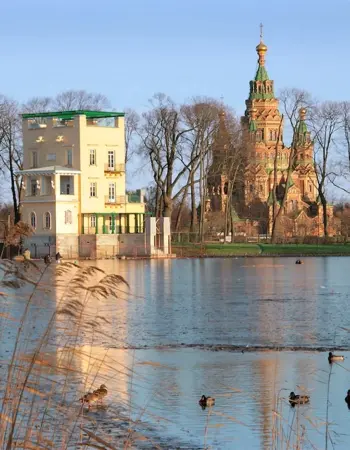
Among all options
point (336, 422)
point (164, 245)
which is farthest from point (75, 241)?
point (336, 422)

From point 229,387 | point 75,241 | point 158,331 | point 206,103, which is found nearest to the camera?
point 229,387

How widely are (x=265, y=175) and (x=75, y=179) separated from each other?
1884 inches

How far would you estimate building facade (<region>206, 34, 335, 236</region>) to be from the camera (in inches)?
3265

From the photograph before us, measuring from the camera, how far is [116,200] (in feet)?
234

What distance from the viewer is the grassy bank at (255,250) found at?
234 ft

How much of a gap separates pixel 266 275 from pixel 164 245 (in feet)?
70.9

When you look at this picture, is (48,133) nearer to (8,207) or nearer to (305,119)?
(305,119)

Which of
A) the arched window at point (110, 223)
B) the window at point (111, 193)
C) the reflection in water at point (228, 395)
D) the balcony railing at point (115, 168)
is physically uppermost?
the balcony railing at point (115, 168)

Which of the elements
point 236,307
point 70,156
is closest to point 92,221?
point 70,156

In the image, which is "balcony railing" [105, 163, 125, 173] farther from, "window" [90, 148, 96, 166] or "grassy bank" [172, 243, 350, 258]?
"grassy bank" [172, 243, 350, 258]

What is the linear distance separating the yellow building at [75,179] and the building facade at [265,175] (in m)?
9.32

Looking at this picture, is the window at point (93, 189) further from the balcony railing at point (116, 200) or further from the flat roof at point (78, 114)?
the flat roof at point (78, 114)

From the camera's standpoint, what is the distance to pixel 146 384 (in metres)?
15.2

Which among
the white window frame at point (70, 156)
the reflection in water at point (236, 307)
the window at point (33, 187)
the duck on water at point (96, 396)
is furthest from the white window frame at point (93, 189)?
the duck on water at point (96, 396)
